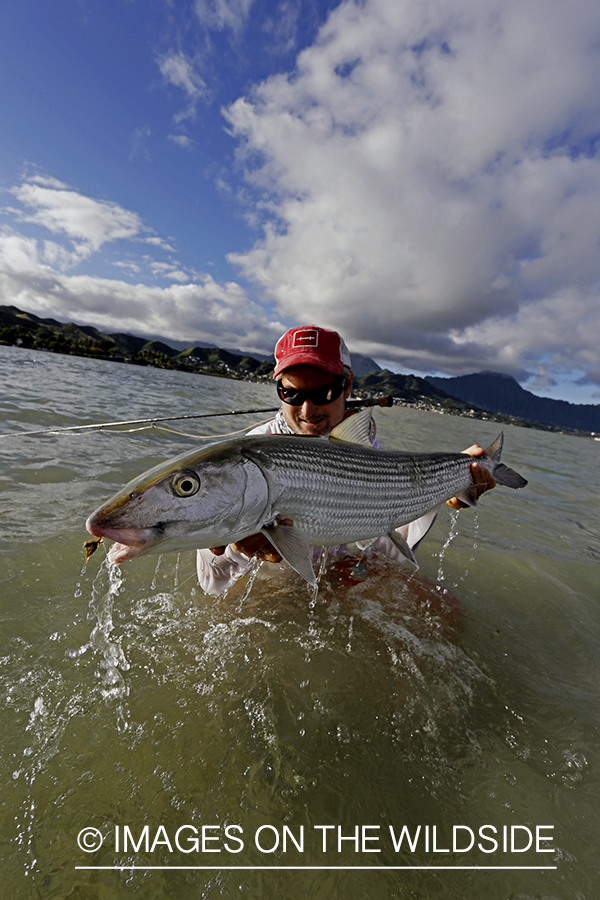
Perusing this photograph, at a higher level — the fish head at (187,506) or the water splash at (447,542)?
the fish head at (187,506)

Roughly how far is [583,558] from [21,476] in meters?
11.4

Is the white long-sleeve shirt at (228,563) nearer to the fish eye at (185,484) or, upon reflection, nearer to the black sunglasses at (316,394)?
the black sunglasses at (316,394)

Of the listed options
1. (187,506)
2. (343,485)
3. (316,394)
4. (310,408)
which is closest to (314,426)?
(310,408)

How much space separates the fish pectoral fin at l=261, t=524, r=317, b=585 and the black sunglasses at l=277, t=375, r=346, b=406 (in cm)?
201

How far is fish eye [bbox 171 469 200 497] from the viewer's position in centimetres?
208

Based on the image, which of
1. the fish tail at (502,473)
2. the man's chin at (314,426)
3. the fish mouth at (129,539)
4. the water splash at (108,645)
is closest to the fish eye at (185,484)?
the fish mouth at (129,539)

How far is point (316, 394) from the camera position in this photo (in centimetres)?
416

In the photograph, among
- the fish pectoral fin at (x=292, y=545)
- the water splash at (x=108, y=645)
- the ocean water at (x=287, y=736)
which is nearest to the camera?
the ocean water at (x=287, y=736)

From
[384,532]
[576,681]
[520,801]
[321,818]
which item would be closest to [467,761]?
[520,801]

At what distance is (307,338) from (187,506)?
2666 mm

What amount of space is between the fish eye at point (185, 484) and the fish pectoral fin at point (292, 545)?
564 millimetres

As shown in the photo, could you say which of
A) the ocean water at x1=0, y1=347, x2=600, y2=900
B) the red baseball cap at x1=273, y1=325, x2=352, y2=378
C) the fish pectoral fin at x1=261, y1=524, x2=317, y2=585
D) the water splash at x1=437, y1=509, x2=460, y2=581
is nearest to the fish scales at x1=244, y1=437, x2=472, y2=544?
the fish pectoral fin at x1=261, y1=524, x2=317, y2=585

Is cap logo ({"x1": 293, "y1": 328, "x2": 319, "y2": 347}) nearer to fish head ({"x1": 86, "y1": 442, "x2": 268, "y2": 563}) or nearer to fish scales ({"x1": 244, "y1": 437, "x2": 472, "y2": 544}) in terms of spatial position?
fish scales ({"x1": 244, "y1": 437, "x2": 472, "y2": 544})

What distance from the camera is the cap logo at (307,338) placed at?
409 cm
